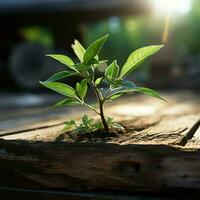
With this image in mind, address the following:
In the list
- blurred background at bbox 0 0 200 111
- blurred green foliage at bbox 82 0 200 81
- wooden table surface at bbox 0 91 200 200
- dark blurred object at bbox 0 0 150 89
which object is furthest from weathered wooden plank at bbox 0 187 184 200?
blurred green foliage at bbox 82 0 200 81

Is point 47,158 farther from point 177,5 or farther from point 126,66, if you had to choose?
point 177,5

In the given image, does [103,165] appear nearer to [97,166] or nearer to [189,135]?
[97,166]

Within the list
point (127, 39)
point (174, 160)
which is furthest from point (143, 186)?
point (127, 39)

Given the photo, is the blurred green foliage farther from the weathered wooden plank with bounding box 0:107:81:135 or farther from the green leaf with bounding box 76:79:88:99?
the green leaf with bounding box 76:79:88:99

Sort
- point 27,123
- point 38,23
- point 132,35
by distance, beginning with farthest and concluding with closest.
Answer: point 132,35, point 38,23, point 27,123

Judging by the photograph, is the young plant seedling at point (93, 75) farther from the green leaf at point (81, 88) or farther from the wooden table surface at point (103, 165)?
the wooden table surface at point (103, 165)

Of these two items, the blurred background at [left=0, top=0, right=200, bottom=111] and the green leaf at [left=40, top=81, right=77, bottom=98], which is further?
the blurred background at [left=0, top=0, right=200, bottom=111]

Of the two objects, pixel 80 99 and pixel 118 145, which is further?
pixel 80 99

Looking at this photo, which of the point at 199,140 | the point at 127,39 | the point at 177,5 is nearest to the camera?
the point at 199,140

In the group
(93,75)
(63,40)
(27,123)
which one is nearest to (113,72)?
(93,75)
